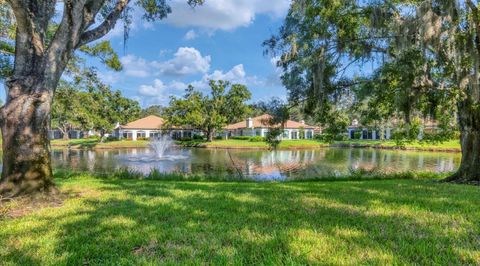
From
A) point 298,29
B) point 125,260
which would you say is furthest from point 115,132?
point 125,260

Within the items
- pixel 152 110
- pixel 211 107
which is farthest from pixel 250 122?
pixel 152 110

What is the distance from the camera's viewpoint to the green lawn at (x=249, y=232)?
2486 mm

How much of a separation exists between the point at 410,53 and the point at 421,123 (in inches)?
131

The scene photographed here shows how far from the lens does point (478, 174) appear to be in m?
8.18

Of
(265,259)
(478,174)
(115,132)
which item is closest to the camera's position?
(265,259)

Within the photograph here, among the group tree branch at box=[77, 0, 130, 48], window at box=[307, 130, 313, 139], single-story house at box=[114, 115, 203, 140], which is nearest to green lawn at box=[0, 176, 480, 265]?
tree branch at box=[77, 0, 130, 48]

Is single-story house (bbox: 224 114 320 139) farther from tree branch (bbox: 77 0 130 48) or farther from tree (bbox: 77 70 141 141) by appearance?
tree branch (bbox: 77 0 130 48)

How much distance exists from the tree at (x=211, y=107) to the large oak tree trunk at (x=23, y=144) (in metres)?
37.0

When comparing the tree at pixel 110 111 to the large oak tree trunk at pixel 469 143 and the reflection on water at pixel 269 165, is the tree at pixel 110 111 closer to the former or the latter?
the reflection on water at pixel 269 165

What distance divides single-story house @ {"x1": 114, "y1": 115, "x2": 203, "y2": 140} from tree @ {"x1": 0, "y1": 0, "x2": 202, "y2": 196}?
47138mm

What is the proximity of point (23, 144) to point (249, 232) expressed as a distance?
3937 mm

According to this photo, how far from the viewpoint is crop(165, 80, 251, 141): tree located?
140 ft

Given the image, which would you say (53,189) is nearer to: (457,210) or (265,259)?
(265,259)

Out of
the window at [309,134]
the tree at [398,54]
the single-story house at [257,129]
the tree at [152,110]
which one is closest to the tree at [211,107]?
the single-story house at [257,129]
